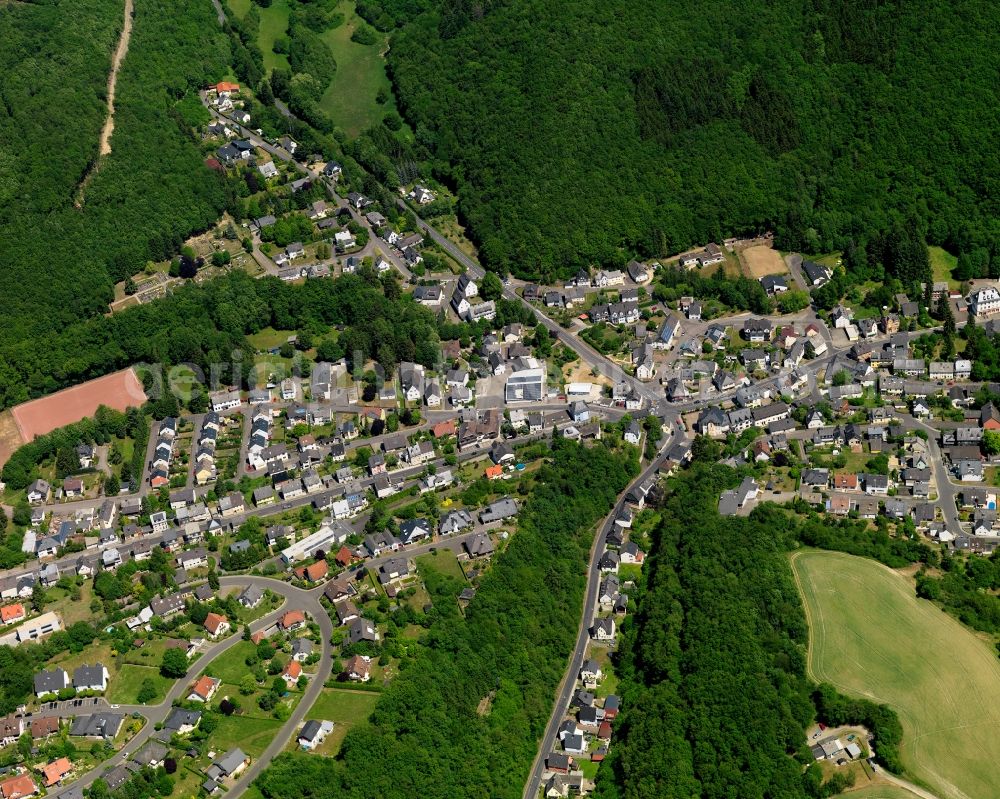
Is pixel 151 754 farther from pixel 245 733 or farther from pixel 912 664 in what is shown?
pixel 912 664

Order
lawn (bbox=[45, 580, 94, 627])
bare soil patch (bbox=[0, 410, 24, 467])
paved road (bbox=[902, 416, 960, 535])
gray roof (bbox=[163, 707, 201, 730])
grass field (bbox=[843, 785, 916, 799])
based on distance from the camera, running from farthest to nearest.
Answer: bare soil patch (bbox=[0, 410, 24, 467]) < paved road (bbox=[902, 416, 960, 535]) < lawn (bbox=[45, 580, 94, 627]) < gray roof (bbox=[163, 707, 201, 730]) < grass field (bbox=[843, 785, 916, 799])

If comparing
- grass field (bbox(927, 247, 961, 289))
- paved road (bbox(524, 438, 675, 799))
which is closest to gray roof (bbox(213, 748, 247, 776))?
paved road (bbox(524, 438, 675, 799))

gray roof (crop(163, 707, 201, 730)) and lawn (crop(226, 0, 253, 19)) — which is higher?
lawn (crop(226, 0, 253, 19))

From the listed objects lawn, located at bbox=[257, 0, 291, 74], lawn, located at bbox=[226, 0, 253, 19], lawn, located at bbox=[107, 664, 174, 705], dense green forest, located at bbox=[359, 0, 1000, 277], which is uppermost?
lawn, located at bbox=[226, 0, 253, 19]

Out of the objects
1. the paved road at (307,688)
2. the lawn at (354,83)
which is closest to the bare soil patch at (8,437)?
the paved road at (307,688)

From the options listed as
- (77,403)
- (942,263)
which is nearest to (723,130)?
(942,263)

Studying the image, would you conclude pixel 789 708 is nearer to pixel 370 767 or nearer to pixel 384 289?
pixel 370 767

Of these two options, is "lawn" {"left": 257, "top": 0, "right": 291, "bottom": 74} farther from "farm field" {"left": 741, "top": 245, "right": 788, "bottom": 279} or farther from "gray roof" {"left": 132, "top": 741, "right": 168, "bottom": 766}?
"gray roof" {"left": 132, "top": 741, "right": 168, "bottom": 766}
